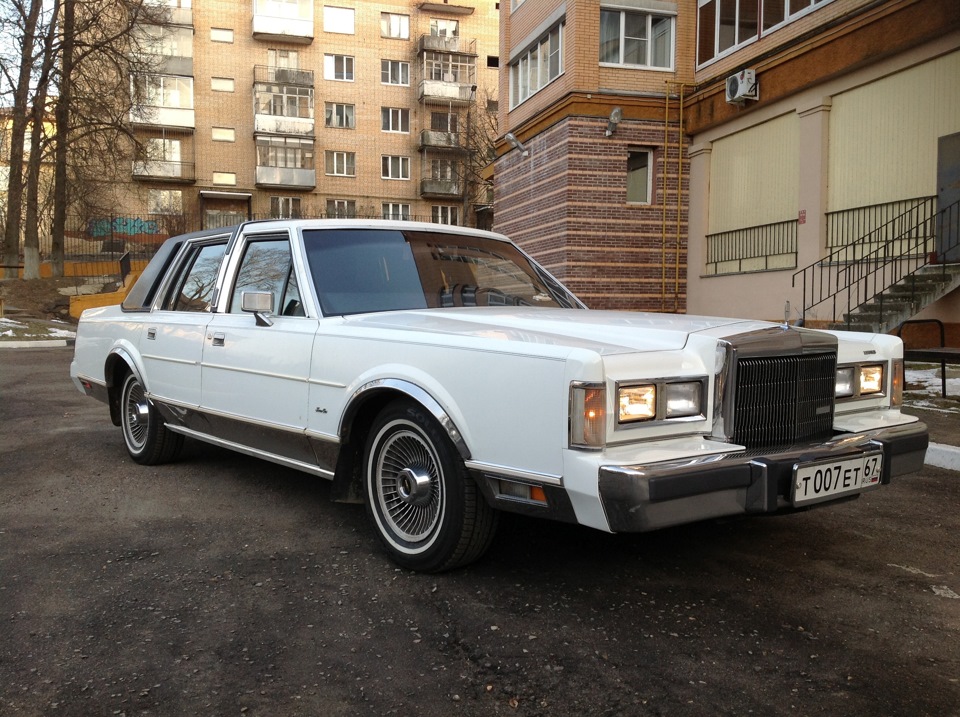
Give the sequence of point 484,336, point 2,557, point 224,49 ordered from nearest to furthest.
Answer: point 484,336
point 2,557
point 224,49

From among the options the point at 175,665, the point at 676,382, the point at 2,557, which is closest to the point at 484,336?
the point at 676,382

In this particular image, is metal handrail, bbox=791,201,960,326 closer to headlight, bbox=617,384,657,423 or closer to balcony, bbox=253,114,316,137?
headlight, bbox=617,384,657,423

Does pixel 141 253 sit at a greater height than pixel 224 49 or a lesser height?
lesser

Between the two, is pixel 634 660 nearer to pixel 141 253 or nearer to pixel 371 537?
pixel 371 537

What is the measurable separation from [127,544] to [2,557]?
0.53 metres

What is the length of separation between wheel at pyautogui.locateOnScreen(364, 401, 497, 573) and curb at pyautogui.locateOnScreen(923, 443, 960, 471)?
4299mm

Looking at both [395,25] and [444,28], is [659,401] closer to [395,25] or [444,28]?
[395,25]

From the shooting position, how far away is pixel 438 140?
4803 cm

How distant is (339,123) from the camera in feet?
155

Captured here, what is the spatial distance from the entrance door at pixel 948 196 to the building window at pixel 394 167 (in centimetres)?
3768

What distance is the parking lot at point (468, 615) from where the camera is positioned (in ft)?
8.51

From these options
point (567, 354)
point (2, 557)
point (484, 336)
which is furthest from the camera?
point (2, 557)

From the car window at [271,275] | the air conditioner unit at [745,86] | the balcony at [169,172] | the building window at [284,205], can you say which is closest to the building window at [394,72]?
the building window at [284,205]

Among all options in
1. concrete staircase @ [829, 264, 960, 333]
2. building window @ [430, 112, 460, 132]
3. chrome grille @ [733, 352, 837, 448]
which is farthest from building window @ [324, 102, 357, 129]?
chrome grille @ [733, 352, 837, 448]
